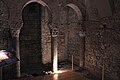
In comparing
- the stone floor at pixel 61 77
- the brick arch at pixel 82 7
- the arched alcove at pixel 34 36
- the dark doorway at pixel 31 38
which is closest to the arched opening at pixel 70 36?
the brick arch at pixel 82 7

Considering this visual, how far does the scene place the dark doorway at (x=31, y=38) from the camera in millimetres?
10984

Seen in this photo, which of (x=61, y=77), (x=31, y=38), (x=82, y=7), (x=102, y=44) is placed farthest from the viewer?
(x=31, y=38)

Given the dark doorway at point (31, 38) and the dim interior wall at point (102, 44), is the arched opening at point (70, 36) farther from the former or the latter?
the dark doorway at point (31, 38)

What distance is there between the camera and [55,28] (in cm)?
909

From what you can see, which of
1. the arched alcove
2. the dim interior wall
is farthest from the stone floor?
the arched alcove

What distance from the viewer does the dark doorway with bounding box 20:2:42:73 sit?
432 inches

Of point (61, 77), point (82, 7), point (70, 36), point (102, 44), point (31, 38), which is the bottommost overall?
point (61, 77)

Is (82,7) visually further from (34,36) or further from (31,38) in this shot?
(31,38)

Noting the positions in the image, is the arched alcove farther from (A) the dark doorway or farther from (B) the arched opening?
(B) the arched opening

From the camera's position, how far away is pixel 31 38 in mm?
11234

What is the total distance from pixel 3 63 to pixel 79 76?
14.8 ft

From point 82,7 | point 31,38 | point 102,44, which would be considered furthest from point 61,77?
point 82,7

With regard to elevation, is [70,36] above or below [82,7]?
below

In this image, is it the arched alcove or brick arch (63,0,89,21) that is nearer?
brick arch (63,0,89,21)
